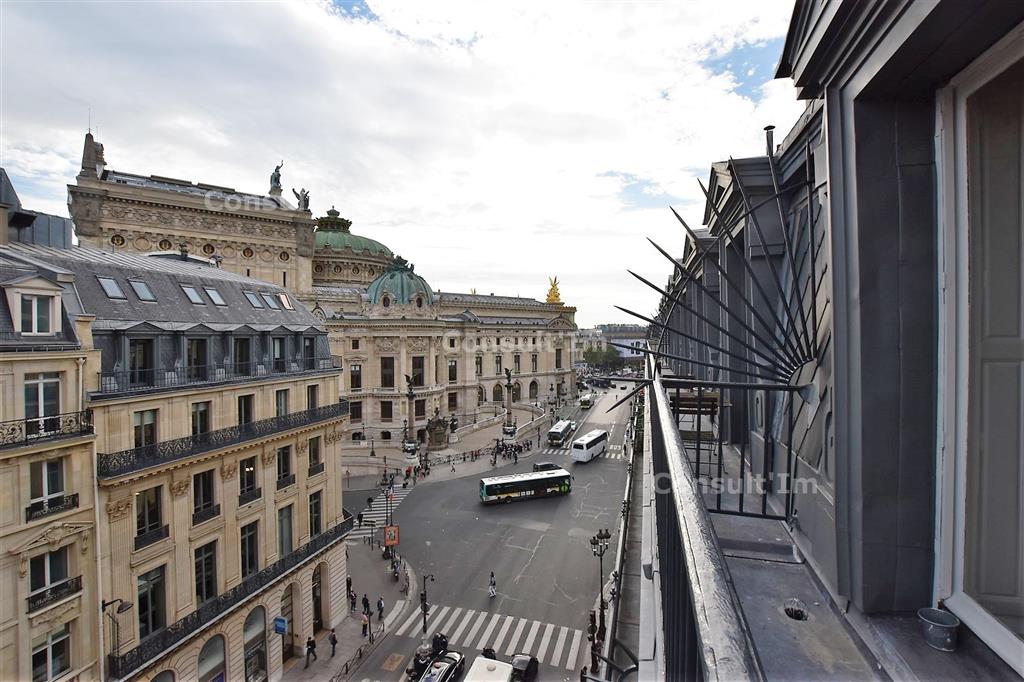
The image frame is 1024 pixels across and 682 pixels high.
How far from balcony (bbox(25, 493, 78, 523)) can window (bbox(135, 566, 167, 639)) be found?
3286mm

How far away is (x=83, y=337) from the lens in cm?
1373

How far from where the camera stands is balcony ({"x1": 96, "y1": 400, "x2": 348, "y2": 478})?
1414cm

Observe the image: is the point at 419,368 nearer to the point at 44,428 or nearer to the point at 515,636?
the point at 515,636

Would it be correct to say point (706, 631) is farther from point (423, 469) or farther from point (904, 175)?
point (423, 469)

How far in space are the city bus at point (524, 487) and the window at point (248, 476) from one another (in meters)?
19.3

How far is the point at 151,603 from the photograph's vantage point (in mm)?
15141

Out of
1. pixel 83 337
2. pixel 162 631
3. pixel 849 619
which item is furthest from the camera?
pixel 162 631

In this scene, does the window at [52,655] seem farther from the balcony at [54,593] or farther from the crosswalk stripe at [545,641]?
the crosswalk stripe at [545,641]

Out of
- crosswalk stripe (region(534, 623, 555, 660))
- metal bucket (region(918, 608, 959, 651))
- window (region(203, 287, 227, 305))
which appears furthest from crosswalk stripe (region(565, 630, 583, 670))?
window (region(203, 287, 227, 305))

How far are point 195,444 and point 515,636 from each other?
48.7 ft

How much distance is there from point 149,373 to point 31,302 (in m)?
3.75

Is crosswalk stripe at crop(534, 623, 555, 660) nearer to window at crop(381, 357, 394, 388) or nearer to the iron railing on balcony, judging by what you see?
the iron railing on balcony

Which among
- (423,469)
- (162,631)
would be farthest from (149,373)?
(423,469)

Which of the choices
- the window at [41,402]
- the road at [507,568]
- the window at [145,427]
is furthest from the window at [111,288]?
the road at [507,568]
